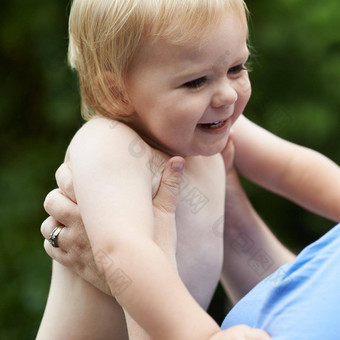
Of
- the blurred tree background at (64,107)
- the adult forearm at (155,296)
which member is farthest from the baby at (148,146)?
the blurred tree background at (64,107)

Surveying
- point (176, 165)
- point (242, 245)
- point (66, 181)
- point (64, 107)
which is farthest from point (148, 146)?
point (64, 107)

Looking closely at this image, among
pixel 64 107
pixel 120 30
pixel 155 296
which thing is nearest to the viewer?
pixel 155 296

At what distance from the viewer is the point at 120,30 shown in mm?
1101

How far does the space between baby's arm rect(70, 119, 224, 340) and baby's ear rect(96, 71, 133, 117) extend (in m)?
0.05

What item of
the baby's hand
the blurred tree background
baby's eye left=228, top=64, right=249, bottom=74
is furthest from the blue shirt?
the blurred tree background

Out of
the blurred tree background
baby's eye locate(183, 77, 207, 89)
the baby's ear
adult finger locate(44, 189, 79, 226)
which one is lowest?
the blurred tree background

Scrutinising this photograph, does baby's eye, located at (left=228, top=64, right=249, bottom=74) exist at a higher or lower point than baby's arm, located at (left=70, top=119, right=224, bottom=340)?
higher

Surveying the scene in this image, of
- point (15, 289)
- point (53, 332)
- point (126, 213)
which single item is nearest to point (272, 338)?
point (126, 213)

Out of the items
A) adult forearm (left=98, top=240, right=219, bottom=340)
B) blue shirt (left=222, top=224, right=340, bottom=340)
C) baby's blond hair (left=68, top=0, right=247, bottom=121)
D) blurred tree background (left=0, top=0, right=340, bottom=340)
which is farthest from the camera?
blurred tree background (left=0, top=0, right=340, bottom=340)

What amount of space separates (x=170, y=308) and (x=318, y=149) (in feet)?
5.53

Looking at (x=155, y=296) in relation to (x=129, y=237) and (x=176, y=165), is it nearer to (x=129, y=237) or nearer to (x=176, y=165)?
(x=129, y=237)

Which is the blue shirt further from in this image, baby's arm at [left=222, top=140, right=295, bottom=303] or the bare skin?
baby's arm at [left=222, top=140, right=295, bottom=303]

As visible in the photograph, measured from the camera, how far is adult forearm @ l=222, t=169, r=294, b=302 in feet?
4.83

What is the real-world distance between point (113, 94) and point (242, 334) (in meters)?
0.53
